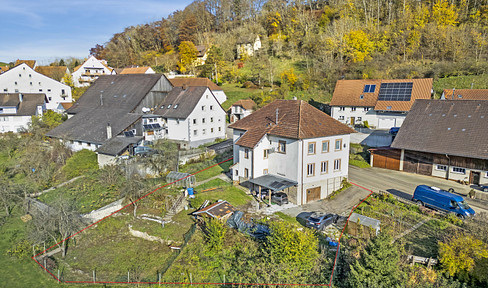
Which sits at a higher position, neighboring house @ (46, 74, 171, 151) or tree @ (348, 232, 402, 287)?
neighboring house @ (46, 74, 171, 151)

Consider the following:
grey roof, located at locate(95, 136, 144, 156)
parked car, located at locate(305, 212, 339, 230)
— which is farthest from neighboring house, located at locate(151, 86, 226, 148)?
parked car, located at locate(305, 212, 339, 230)

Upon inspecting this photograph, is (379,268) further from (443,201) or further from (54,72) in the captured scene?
(54,72)

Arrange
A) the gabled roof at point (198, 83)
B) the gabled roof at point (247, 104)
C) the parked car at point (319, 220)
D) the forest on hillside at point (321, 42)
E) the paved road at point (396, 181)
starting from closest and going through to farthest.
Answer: the parked car at point (319, 220), the paved road at point (396, 181), the gabled roof at point (247, 104), the forest on hillside at point (321, 42), the gabled roof at point (198, 83)

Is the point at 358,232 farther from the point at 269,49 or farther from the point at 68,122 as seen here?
the point at 269,49

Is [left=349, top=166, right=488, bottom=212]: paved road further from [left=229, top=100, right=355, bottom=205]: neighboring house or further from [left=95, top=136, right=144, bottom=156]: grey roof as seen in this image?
[left=95, top=136, right=144, bottom=156]: grey roof

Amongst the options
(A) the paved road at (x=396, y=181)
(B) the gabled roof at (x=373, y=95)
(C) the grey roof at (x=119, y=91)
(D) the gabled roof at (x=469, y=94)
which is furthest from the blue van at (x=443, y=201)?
(C) the grey roof at (x=119, y=91)

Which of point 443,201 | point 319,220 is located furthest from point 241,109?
point 443,201

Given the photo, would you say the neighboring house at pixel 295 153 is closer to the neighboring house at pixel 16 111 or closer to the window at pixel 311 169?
the window at pixel 311 169
